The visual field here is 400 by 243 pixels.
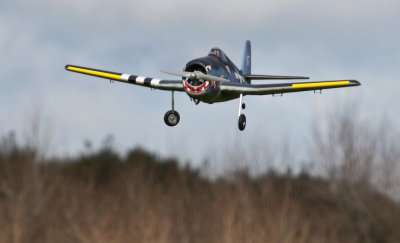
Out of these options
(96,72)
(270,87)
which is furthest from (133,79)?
(270,87)

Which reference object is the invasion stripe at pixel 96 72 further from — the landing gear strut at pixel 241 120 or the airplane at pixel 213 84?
the landing gear strut at pixel 241 120

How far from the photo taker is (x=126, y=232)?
37.8 metres

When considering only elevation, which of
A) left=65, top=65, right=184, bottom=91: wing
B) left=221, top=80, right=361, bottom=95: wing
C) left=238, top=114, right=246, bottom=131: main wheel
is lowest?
left=238, top=114, right=246, bottom=131: main wheel

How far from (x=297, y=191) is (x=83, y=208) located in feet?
47.9

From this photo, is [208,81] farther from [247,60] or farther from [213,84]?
[247,60]

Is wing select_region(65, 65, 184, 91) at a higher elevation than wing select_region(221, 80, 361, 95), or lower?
higher

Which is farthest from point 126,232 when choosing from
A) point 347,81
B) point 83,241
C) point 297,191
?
point 347,81

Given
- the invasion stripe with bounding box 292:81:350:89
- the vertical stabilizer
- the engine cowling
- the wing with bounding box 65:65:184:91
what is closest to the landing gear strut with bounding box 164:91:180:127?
the wing with bounding box 65:65:184:91

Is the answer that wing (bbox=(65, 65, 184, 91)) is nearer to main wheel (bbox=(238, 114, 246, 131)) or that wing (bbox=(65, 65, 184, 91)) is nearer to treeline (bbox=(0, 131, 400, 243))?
main wheel (bbox=(238, 114, 246, 131))

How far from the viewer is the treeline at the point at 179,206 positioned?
3666 centimetres

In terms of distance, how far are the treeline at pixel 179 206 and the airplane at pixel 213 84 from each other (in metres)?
10.8

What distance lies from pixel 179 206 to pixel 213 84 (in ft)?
68.8

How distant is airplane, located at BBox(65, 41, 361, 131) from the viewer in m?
23.8

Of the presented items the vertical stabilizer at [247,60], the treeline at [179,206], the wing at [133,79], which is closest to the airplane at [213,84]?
the wing at [133,79]
